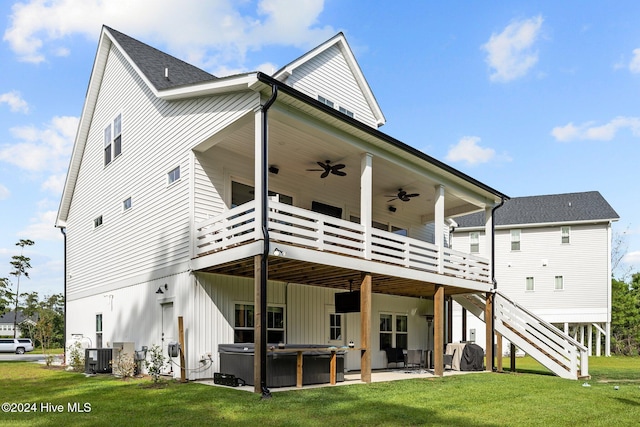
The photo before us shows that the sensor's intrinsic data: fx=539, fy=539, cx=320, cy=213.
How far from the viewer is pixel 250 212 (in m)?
11.9

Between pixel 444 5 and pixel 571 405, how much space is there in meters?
10.8

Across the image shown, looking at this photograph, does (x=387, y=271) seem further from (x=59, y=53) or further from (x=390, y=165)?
(x=59, y=53)

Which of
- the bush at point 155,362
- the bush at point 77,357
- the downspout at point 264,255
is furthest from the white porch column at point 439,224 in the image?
the bush at point 77,357

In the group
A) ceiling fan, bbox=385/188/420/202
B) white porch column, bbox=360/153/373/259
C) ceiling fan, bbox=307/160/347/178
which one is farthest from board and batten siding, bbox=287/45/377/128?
white porch column, bbox=360/153/373/259

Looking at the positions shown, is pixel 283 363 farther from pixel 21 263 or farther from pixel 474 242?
pixel 21 263

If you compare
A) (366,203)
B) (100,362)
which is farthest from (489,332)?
(100,362)

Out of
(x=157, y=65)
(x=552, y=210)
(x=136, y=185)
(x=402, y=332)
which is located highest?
(x=157, y=65)

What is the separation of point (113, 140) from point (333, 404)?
12510 millimetres

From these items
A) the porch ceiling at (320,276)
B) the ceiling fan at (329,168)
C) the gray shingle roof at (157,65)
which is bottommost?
the porch ceiling at (320,276)

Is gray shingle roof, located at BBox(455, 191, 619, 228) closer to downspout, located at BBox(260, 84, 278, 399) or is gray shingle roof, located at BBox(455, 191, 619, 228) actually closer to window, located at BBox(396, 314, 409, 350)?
window, located at BBox(396, 314, 409, 350)

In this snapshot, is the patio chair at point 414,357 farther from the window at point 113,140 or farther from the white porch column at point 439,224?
the window at point 113,140

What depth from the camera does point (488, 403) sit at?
10.1 m

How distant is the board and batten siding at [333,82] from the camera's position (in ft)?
61.8

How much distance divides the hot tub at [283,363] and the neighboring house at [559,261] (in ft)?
68.3
